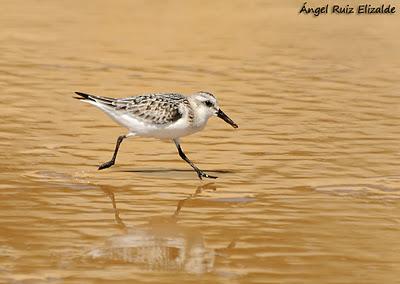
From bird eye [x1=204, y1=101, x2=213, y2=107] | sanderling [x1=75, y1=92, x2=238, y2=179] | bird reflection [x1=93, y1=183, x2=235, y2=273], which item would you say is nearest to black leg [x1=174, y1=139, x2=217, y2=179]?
sanderling [x1=75, y1=92, x2=238, y2=179]

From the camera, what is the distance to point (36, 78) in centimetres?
1886

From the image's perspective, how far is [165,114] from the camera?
13.4 m

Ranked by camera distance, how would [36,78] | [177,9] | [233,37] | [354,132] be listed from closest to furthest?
1. [354,132]
2. [36,78]
3. [233,37]
4. [177,9]

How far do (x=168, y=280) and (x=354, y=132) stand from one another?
717cm

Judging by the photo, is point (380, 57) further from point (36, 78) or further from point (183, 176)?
point (183, 176)

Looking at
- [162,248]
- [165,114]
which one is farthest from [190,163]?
[162,248]

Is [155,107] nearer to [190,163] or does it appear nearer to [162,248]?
[190,163]

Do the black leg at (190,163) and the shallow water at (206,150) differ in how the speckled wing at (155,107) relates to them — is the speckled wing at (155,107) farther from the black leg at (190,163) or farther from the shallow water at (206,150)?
the shallow water at (206,150)

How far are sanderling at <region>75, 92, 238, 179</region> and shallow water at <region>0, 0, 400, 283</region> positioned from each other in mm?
491

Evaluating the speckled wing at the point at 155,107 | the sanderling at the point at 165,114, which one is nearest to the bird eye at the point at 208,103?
the sanderling at the point at 165,114

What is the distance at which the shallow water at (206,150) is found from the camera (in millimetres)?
10094

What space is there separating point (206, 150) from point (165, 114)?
1710 millimetres

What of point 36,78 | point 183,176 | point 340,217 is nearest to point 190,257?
point 340,217

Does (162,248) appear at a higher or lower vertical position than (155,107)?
lower
